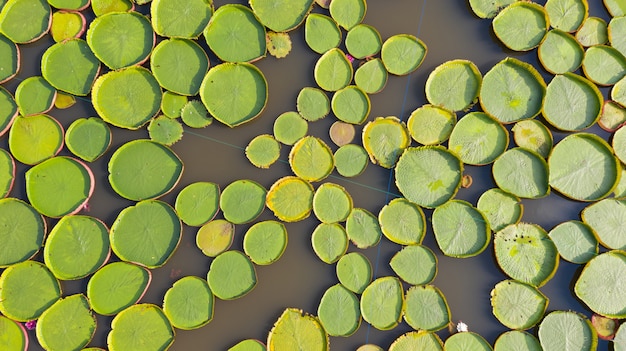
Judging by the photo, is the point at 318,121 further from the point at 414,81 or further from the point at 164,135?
the point at 164,135

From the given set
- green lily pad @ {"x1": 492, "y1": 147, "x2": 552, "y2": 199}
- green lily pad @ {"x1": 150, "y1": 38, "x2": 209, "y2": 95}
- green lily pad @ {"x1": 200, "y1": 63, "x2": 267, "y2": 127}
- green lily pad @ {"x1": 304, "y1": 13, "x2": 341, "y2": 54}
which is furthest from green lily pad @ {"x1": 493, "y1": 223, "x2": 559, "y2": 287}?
green lily pad @ {"x1": 150, "y1": 38, "x2": 209, "y2": 95}

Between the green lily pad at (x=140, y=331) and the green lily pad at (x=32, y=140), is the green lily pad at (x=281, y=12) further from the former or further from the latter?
the green lily pad at (x=140, y=331)

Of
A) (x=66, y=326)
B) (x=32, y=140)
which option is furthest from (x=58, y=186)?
(x=66, y=326)

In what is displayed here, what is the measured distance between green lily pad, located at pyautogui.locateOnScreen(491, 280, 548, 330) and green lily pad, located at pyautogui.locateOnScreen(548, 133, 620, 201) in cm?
55

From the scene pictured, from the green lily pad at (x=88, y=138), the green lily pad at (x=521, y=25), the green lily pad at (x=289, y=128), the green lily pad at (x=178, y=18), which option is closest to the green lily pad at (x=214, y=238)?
the green lily pad at (x=289, y=128)

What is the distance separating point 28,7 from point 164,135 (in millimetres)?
994

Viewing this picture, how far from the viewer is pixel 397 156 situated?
2.18 m

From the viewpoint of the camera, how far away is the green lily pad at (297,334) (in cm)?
206

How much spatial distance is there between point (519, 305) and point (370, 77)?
4.66 ft

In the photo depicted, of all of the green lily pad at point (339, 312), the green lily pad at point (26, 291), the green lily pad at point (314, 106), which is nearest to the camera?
the green lily pad at point (26, 291)

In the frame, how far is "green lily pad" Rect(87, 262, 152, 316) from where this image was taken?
2.03 metres

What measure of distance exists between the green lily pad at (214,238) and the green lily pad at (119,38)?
3.11 feet

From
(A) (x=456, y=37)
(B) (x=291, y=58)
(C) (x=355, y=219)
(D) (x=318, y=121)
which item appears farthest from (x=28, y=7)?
(A) (x=456, y=37)

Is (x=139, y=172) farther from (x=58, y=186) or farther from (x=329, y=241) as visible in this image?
(x=329, y=241)
